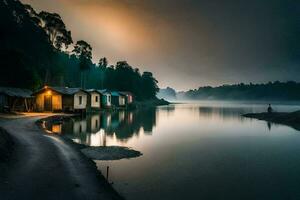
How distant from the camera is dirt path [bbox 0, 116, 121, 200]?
36.1 ft

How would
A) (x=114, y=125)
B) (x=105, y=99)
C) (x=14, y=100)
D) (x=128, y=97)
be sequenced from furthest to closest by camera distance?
1. (x=128, y=97)
2. (x=105, y=99)
3. (x=14, y=100)
4. (x=114, y=125)

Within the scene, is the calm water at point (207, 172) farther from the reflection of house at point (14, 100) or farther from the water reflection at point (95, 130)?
the reflection of house at point (14, 100)

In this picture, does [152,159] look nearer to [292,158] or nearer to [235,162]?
[235,162]

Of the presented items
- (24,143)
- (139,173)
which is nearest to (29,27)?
(24,143)

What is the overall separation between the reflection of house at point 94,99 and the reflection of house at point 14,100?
15875 mm

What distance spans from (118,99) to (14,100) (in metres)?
46.7

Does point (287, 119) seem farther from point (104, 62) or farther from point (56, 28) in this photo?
point (104, 62)

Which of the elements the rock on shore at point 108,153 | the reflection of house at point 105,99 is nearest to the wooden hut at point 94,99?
the reflection of house at point 105,99

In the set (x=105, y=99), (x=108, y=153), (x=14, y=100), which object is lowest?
(x=108, y=153)

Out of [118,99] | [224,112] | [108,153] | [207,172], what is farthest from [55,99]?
[224,112]

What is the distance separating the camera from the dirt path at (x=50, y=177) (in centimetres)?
1100

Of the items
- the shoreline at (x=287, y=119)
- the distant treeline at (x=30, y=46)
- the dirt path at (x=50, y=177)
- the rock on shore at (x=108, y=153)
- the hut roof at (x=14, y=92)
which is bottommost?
the rock on shore at (x=108, y=153)

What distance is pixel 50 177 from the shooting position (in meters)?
13.0

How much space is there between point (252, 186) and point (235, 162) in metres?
5.78
